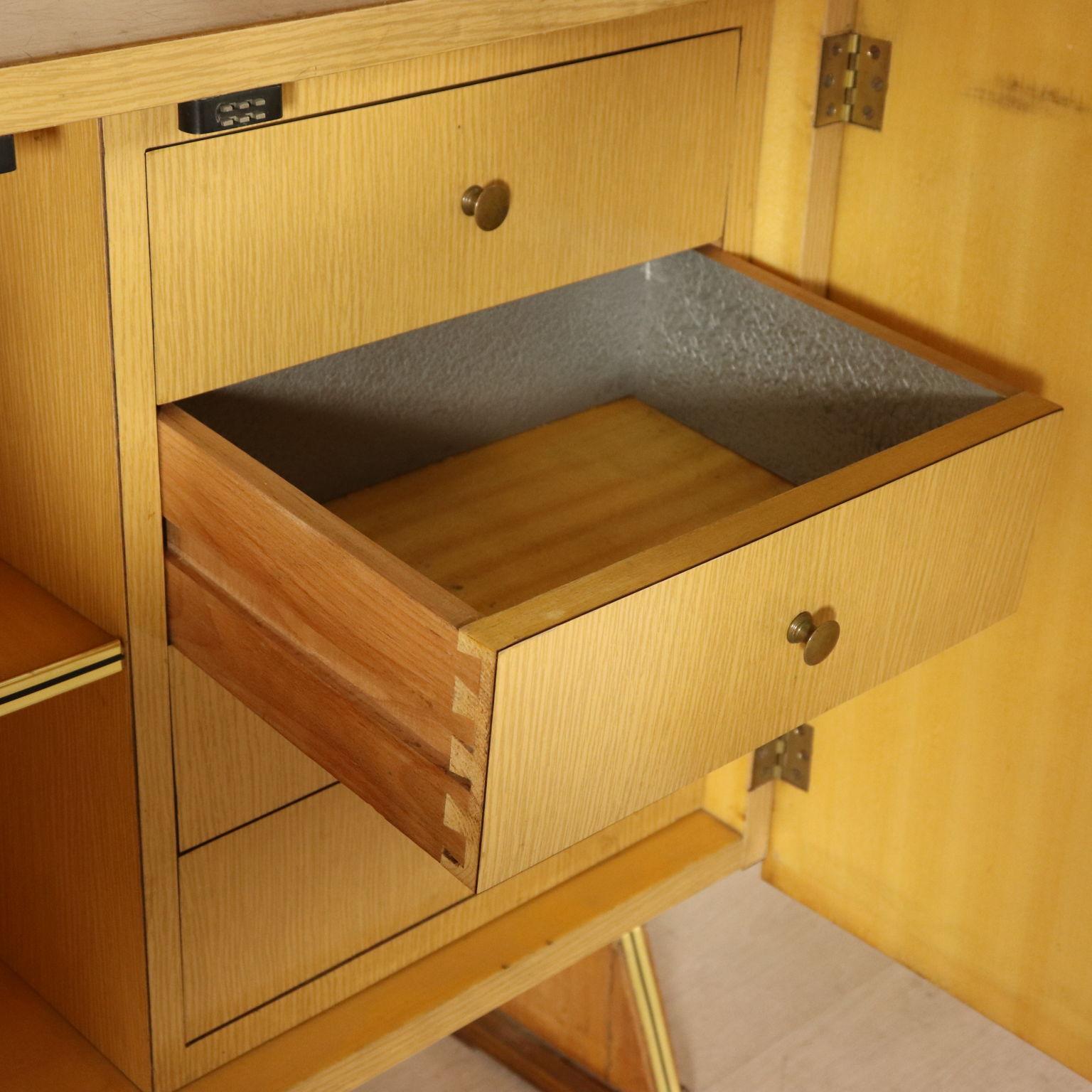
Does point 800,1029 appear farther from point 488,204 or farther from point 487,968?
point 488,204

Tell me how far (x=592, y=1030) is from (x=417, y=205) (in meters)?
0.79

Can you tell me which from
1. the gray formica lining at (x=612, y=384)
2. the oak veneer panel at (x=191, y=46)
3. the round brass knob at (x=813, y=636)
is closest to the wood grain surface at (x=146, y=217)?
the oak veneer panel at (x=191, y=46)

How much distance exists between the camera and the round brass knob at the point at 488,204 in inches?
37.5

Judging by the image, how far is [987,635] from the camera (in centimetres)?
111

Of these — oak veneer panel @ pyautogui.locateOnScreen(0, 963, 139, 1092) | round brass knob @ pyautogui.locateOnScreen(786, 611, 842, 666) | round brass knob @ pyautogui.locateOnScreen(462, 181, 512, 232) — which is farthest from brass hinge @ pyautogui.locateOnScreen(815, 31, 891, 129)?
oak veneer panel @ pyautogui.locateOnScreen(0, 963, 139, 1092)

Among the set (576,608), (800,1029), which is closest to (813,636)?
(576,608)

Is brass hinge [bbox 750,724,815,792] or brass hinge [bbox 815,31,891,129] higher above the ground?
brass hinge [bbox 815,31,891,129]

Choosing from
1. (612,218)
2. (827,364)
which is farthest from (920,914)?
(612,218)

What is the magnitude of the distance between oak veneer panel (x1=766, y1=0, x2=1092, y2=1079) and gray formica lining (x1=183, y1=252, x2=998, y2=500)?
54 mm

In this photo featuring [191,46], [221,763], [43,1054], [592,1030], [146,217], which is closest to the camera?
[191,46]

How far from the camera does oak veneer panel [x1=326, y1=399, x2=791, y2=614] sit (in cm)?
105

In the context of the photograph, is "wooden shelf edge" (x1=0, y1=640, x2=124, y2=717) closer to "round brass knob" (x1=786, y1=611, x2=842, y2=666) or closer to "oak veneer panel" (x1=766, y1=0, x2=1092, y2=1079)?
"round brass knob" (x1=786, y1=611, x2=842, y2=666)

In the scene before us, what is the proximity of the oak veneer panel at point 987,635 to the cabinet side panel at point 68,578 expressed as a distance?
0.52 m

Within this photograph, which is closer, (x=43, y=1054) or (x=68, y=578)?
(x=68, y=578)
